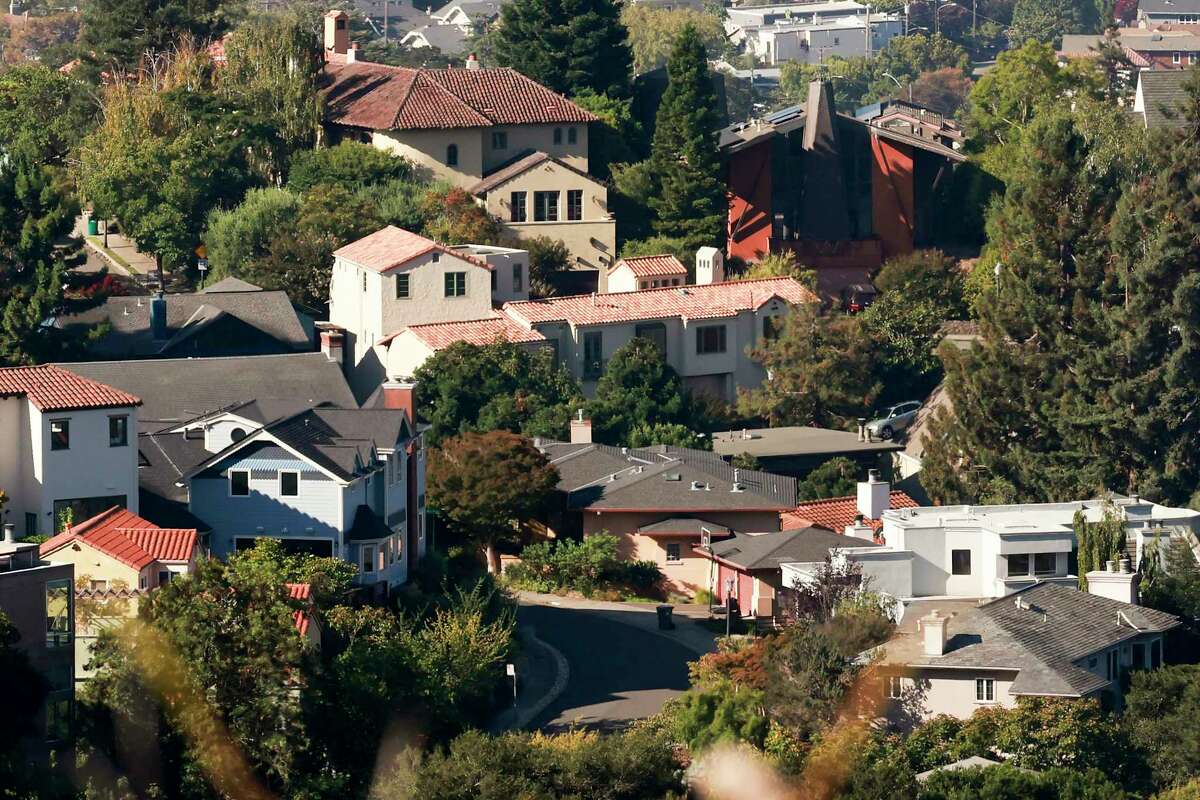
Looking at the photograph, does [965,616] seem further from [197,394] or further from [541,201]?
[541,201]

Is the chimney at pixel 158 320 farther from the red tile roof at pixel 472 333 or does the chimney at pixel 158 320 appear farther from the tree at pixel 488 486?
the tree at pixel 488 486

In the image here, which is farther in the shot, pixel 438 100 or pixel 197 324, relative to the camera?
pixel 438 100

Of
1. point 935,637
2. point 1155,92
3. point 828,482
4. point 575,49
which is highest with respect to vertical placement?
point 575,49

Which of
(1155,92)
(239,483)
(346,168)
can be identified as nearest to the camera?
(239,483)

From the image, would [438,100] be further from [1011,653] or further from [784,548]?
[1011,653]

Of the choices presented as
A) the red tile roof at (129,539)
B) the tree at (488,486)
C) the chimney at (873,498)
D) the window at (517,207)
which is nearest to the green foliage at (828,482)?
the chimney at (873,498)

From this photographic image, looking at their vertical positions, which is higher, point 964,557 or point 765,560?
point 964,557

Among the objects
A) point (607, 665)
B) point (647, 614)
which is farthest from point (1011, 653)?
point (647, 614)
